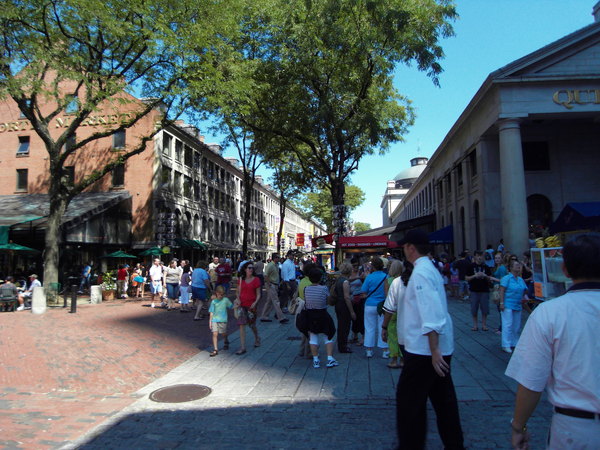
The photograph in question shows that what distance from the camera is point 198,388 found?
619 centimetres

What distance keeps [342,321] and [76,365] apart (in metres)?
4.80

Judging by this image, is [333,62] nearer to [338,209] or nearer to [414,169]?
[338,209]

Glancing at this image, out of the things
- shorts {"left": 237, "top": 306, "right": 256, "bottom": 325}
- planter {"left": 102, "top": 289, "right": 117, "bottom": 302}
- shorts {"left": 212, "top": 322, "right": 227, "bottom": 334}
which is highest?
shorts {"left": 237, "top": 306, "right": 256, "bottom": 325}

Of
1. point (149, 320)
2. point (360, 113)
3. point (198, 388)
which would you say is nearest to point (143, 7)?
point (360, 113)

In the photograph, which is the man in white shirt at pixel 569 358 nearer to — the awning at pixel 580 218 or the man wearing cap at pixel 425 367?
the man wearing cap at pixel 425 367

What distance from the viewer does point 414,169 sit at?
109 meters

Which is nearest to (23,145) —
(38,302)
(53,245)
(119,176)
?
(119,176)

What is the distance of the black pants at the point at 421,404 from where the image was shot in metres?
3.32

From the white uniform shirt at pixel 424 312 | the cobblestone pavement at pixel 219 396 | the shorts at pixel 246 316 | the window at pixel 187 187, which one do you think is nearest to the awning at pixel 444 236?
the cobblestone pavement at pixel 219 396

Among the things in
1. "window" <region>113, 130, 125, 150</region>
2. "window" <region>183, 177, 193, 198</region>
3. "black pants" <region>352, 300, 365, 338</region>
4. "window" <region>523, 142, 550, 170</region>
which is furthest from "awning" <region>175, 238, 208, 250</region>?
"black pants" <region>352, 300, 365, 338</region>

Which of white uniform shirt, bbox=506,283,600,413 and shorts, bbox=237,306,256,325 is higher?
white uniform shirt, bbox=506,283,600,413

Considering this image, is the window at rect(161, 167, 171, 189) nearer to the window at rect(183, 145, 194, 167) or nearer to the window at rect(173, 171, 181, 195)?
the window at rect(173, 171, 181, 195)

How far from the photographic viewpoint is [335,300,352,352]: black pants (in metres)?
7.99

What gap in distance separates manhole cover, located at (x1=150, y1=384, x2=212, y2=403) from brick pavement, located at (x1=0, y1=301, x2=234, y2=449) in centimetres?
37
